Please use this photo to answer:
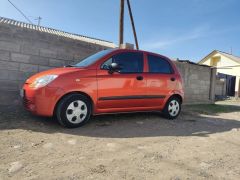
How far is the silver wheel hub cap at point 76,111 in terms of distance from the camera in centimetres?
497

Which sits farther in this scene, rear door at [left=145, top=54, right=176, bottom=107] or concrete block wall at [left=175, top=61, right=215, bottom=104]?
concrete block wall at [left=175, top=61, right=215, bottom=104]

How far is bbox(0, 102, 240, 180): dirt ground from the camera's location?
3170mm

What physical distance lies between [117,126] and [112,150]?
1.62 m

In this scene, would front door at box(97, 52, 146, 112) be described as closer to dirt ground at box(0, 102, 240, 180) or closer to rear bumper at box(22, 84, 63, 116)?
dirt ground at box(0, 102, 240, 180)

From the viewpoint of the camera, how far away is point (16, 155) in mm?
3529

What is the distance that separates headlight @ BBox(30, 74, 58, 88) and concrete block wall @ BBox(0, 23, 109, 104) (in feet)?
→ 5.31

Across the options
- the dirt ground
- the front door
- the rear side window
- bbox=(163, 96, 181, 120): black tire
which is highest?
the rear side window

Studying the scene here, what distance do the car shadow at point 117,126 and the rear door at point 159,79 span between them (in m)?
0.62

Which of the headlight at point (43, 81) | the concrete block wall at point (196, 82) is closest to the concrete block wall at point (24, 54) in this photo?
the headlight at point (43, 81)

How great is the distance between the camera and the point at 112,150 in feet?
13.0

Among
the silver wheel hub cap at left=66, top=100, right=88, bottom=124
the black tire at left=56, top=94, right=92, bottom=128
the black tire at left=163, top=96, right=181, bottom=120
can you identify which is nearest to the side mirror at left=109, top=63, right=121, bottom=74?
the black tire at left=56, top=94, right=92, bottom=128

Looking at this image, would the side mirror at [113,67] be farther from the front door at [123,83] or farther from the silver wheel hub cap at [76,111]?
the silver wheel hub cap at [76,111]

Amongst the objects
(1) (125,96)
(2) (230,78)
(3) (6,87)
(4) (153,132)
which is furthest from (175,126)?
(2) (230,78)

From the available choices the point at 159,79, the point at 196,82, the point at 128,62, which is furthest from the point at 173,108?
the point at 196,82
